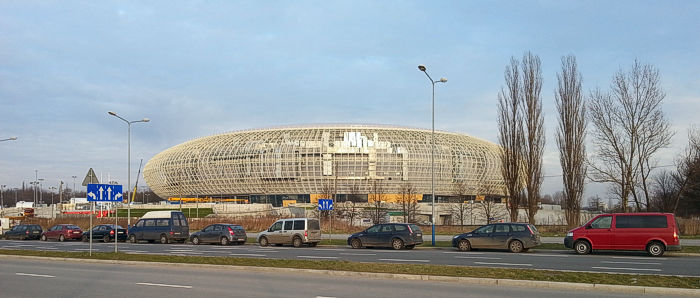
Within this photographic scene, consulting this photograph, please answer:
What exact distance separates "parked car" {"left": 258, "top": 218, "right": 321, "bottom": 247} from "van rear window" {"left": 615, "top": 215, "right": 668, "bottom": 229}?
624 inches

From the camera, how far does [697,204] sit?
189 feet

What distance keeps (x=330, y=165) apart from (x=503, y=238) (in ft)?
233

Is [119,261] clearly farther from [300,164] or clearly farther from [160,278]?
[300,164]

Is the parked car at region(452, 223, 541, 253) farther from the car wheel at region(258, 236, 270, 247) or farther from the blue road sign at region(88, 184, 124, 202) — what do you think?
the blue road sign at region(88, 184, 124, 202)

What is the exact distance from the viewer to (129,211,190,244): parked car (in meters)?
38.2

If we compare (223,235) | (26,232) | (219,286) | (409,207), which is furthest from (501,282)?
(26,232)

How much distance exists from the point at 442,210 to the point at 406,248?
155ft

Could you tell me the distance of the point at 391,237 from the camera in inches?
1171

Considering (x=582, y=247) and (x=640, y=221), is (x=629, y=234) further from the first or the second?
(x=582, y=247)

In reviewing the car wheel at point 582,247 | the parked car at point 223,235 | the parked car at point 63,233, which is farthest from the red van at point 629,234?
the parked car at point 63,233

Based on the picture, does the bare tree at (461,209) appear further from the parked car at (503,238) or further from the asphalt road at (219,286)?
the asphalt road at (219,286)

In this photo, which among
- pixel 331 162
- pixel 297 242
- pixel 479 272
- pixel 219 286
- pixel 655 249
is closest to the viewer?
pixel 219 286

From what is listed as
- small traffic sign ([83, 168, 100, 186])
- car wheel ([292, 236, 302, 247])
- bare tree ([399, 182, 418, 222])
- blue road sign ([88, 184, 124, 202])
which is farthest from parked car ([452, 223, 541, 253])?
bare tree ([399, 182, 418, 222])

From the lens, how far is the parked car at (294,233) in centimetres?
3238
